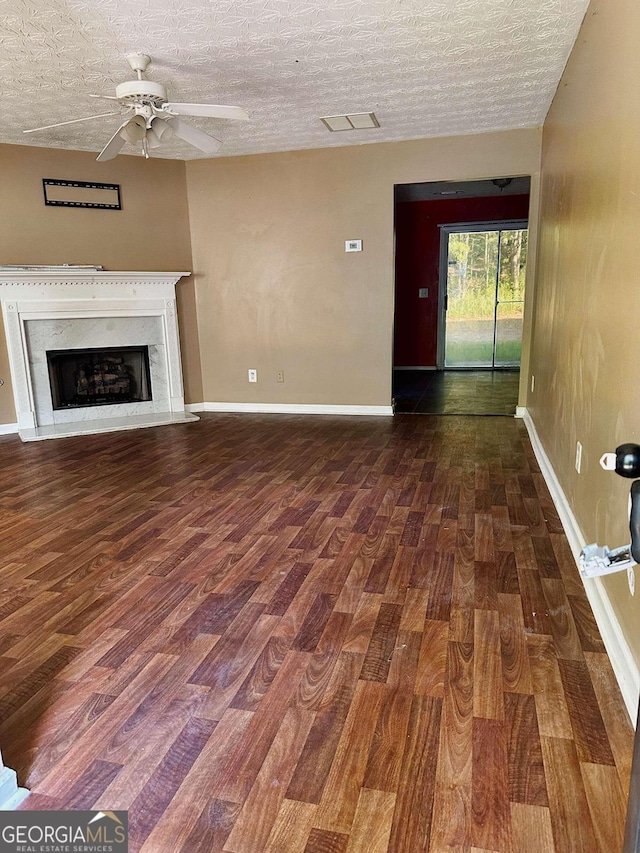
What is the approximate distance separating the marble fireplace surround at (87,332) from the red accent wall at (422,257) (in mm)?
3726

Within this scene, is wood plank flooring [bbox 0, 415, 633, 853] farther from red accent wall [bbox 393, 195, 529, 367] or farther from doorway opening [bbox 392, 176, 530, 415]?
red accent wall [bbox 393, 195, 529, 367]

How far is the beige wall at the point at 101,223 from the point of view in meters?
4.83

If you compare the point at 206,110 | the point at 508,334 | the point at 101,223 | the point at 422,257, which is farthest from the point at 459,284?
the point at 206,110

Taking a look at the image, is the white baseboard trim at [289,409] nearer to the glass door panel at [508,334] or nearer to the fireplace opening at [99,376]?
the fireplace opening at [99,376]

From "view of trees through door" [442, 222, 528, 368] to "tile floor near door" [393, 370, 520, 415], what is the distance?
0.38 meters

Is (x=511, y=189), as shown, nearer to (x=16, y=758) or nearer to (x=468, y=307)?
(x=468, y=307)

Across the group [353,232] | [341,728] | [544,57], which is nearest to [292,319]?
[353,232]

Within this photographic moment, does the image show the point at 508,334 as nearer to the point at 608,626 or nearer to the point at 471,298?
the point at 471,298

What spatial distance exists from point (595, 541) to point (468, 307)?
6.92m

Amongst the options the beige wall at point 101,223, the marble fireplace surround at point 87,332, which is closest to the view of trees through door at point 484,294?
the beige wall at point 101,223

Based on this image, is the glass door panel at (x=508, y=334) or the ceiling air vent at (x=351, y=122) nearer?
the ceiling air vent at (x=351, y=122)

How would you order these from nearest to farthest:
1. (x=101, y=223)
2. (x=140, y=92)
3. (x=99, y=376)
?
(x=140, y=92)
(x=101, y=223)
(x=99, y=376)

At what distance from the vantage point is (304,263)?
5.44 metres

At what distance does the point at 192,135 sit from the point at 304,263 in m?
2.04
